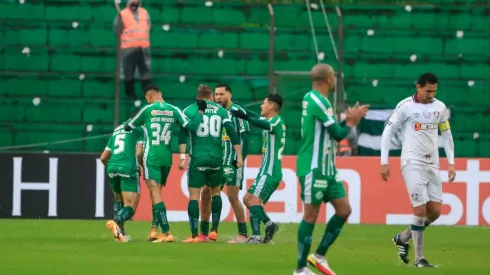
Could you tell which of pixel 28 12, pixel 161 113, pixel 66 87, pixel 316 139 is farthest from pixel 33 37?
pixel 316 139

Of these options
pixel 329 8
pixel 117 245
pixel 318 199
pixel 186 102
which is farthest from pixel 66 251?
pixel 329 8

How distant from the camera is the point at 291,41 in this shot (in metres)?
24.5

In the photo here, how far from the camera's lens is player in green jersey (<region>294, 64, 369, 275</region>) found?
11680 millimetres

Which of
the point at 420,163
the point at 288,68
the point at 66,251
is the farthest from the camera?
the point at 288,68

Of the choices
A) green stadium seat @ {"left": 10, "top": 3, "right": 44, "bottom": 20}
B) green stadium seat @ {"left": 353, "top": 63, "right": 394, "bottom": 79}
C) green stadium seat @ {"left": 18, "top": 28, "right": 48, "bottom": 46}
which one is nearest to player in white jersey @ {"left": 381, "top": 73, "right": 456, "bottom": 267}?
green stadium seat @ {"left": 353, "top": 63, "right": 394, "bottom": 79}

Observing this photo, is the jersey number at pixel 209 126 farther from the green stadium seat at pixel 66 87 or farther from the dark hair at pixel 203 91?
the green stadium seat at pixel 66 87

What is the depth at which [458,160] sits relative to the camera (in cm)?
2236

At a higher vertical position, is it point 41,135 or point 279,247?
point 41,135

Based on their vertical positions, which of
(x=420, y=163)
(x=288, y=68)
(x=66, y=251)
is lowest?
(x=66, y=251)

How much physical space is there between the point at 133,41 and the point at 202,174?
6.88 m

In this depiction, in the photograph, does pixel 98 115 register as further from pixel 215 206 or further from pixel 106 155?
pixel 215 206

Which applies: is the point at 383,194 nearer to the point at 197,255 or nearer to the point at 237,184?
the point at 237,184

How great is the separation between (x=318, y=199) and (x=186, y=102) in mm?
12090

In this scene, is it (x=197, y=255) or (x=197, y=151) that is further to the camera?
(x=197, y=151)
